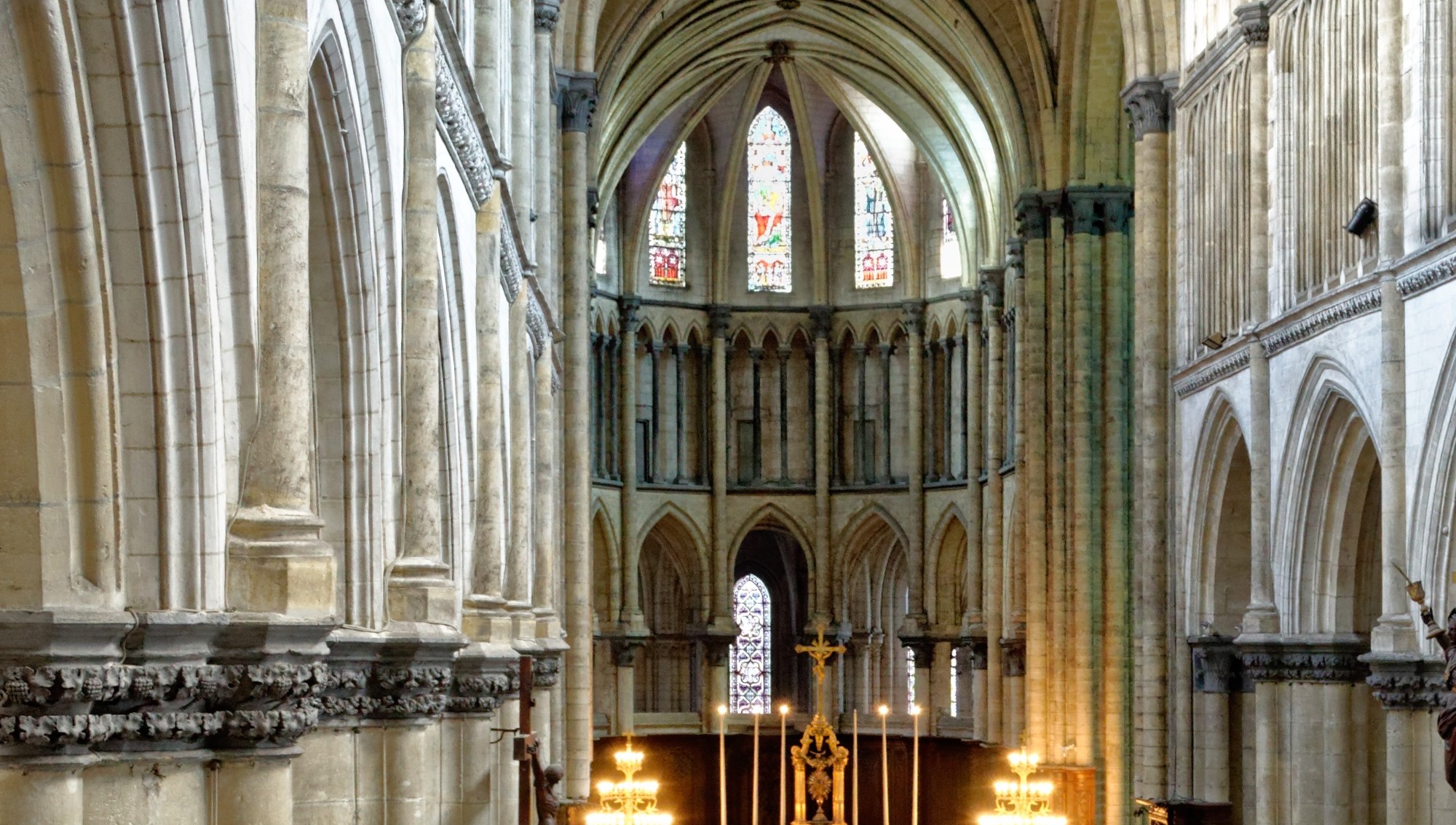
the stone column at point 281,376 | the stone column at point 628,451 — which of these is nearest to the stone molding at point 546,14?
the stone column at point 281,376

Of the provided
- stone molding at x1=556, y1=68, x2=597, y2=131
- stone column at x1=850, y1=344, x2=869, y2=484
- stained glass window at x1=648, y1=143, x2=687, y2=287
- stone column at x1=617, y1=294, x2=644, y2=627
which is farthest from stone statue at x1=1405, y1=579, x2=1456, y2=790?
stained glass window at x1=648, y1=143, x2=687, y2=287

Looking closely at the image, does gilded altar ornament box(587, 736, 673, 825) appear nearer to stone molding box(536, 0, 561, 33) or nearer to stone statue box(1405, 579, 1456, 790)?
stone statue box(1405, 579, 1456, 790)

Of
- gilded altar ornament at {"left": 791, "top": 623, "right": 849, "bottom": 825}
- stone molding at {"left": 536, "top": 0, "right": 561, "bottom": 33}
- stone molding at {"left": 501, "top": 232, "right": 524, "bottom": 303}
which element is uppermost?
stone molding at {"left": 536, "top": 0, "right": 561, "bottom": 33}

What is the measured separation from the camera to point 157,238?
6.97 m

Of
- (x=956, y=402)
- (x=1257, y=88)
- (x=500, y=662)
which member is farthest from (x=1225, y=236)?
(x=956, y=402)

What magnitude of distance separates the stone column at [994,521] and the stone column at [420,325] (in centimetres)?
2907

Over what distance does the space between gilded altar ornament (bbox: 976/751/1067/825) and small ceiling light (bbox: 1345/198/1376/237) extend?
7552 millimetres

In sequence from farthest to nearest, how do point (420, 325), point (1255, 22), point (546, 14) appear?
1. point (546, 14)
2. point (1255, 22)
3. point (420, 325)

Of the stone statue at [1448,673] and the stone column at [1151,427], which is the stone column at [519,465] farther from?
the stone column at [1151,427]

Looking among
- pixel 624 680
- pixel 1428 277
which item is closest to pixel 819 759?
pixel 1428 277

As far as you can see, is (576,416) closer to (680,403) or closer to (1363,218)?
(1363,218)

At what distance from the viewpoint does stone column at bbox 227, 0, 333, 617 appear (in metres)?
7.93

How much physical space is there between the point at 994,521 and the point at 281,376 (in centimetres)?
3541

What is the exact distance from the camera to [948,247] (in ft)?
158
